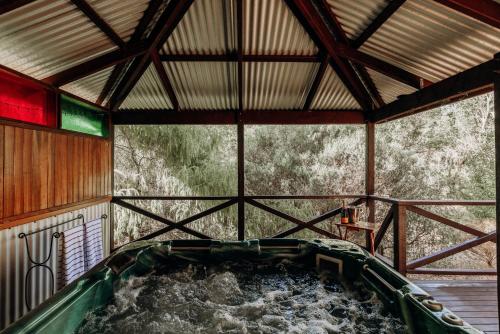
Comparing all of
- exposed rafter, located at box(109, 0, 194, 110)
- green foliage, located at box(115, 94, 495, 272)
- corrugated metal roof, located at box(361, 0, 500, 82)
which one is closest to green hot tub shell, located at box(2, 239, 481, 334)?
corrugated metal roof, located at box(361, 0, 500, 82)

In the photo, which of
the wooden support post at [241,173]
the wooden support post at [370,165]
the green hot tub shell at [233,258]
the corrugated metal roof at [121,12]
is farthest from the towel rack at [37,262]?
the wooden support post at [370,165]

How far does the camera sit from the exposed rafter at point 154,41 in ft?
10.3

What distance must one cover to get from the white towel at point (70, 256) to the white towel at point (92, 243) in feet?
0.36

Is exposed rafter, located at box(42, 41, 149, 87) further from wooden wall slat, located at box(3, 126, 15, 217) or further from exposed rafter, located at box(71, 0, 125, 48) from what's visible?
wooden wall slat, located at box(3, 126, 15, 217)

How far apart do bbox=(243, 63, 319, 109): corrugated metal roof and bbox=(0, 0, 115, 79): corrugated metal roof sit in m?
1.99

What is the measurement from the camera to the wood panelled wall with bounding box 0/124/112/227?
2709 millimetres

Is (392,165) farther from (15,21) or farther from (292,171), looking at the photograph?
(15,21)

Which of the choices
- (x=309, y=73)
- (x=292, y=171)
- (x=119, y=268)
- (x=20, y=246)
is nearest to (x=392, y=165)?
(x=292, y=171)

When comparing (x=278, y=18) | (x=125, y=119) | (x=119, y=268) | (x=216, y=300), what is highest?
(x=278, y=18)

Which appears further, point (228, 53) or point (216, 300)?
point (228, 53)

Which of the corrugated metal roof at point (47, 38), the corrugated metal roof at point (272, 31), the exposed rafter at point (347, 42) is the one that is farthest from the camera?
the corrugated metal roof at point (272, 31)

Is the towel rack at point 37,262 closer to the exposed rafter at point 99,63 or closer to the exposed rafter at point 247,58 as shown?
the exposed rafter at point 99,63

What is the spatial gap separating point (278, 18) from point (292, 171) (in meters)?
6.10

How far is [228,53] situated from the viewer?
3.94 m
